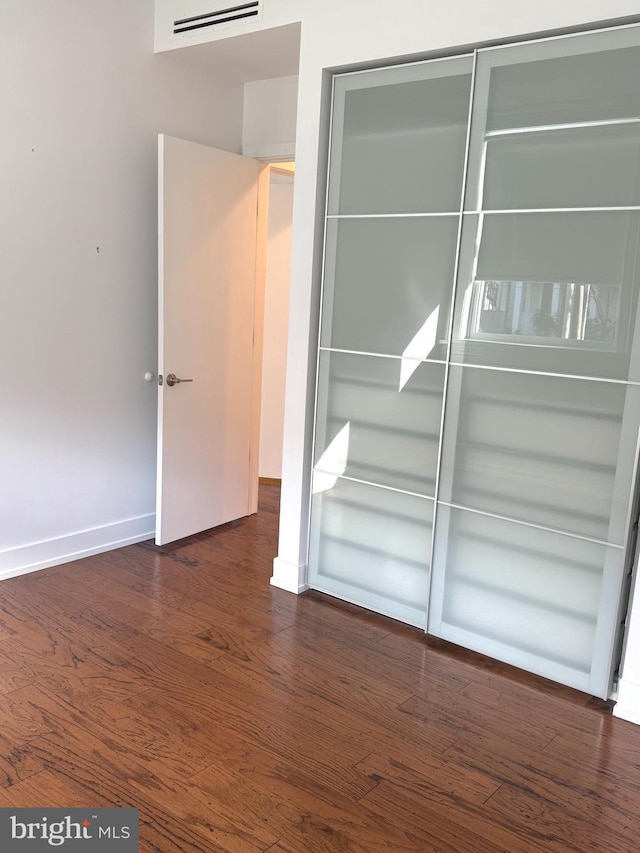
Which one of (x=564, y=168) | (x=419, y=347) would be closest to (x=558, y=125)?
(x=564, y=168)

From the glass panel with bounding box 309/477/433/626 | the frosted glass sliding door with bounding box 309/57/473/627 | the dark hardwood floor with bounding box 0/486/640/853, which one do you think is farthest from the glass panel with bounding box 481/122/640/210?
the dark hardwood floor with bounding box 0/486/640/853

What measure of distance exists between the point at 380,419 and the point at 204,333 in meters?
1.35

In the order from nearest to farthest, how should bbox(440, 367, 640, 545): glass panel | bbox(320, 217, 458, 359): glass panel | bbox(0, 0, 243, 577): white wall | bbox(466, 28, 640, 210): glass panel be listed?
bbox(466, 28, 640, 210): glass panel, bbox(440, 367, 640, 545): glass panel, bbox(320, 217, 458, 359): glass panel, bbox(0, 0, 243, 577): white wall

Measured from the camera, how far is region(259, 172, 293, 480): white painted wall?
5.46 m

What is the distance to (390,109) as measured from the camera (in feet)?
10.5

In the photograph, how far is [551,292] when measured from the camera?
2.81 metres

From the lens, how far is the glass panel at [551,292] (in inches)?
104

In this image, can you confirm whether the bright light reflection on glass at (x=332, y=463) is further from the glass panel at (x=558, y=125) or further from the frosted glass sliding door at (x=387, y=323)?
the glass panel at (x=558, y=125)

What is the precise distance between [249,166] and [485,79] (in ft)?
5.94

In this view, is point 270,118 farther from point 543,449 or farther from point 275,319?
point 543,449

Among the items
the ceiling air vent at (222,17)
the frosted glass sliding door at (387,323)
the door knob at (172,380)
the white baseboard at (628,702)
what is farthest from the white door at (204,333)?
the white baseboard at (628,702)

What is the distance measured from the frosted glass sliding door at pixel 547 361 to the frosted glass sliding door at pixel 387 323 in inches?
4.8

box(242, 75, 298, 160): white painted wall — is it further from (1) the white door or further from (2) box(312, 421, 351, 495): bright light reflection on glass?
(2) box(312, 421, 351, 495): bright light reflection on glass

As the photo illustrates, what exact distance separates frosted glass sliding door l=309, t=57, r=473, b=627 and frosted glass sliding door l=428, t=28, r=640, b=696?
0.12 metres
